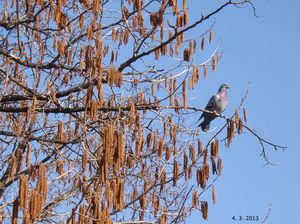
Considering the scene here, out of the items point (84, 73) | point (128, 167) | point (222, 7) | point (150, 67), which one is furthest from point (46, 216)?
point (222, 7)

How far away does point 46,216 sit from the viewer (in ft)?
17.0

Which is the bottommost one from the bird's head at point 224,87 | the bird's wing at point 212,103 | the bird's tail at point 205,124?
the bird's tail at point 205,124

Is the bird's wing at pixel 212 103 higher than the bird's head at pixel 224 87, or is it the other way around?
the bird's head at pixel 224 87

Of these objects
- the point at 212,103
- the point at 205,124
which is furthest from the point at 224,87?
the point at 205,124

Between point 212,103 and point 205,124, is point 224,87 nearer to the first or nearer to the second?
point 212,103

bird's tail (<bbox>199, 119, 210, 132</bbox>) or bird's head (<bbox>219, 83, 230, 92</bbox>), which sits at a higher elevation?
bird's head (<bbox>219, 83, 230, 92</bbox>)

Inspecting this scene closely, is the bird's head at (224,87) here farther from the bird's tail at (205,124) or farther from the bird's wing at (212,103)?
the bird's tail at (205,124)

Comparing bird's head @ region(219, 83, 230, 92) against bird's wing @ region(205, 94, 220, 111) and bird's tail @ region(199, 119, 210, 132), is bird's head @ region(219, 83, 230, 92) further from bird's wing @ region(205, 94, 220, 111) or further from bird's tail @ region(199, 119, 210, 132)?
bird's tail @ region(199, 119, 210, 132)

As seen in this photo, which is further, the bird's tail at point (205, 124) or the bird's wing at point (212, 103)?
the bird's wing at point (212, 103)

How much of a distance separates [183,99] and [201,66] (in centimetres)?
59

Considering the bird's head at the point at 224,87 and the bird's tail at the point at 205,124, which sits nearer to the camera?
the bird's tail at the point at 205,124

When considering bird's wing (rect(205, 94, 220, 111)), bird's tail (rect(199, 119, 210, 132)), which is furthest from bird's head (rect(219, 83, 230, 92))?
bird's tail (rect(199, 119, 210, 132))

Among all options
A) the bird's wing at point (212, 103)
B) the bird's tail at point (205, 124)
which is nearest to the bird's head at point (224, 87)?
the bird's wing at point (212, 103)

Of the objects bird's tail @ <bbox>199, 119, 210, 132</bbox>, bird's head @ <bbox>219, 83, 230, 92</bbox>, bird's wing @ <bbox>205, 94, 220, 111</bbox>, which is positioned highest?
bird's head @ <bbox>219, 83, 230, 92</bbox>
